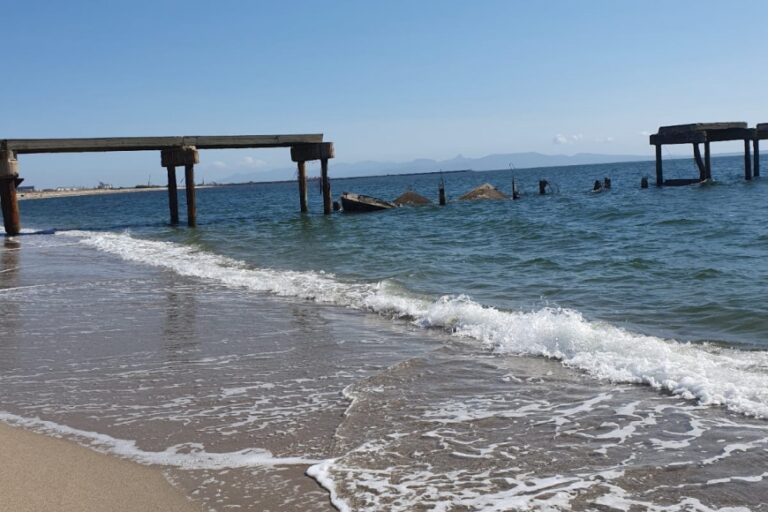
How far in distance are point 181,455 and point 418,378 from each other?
279cm

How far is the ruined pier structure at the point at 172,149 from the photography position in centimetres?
2827

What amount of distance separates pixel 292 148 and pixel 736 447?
3018 cm

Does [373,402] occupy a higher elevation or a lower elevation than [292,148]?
lower

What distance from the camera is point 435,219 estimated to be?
33.0 m

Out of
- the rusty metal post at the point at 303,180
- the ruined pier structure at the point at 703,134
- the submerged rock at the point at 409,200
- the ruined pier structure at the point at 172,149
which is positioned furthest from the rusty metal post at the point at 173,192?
the ruined pier structure at the point at 703,134

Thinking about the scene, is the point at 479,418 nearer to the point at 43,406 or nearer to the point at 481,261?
the point at 43,406

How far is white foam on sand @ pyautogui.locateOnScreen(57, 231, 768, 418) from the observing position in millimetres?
6789

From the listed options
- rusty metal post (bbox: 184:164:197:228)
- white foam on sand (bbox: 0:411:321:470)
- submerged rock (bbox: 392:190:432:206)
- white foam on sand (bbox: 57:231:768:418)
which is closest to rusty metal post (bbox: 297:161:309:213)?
rusty metal post (bbox: 184:164:197:228)

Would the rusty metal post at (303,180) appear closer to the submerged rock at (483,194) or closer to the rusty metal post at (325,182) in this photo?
the rusty metal post at (325,182)

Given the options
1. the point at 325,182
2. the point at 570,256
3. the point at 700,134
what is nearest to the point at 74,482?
the point at 570,256

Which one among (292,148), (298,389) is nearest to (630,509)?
(298,389)

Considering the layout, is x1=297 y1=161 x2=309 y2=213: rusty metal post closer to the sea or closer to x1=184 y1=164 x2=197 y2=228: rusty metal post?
x1=184 y1=164 x2=197 y2=228: rusty metal post

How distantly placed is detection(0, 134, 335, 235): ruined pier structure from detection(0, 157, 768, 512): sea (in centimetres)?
1324

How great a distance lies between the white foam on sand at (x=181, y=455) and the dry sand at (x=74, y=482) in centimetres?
13
